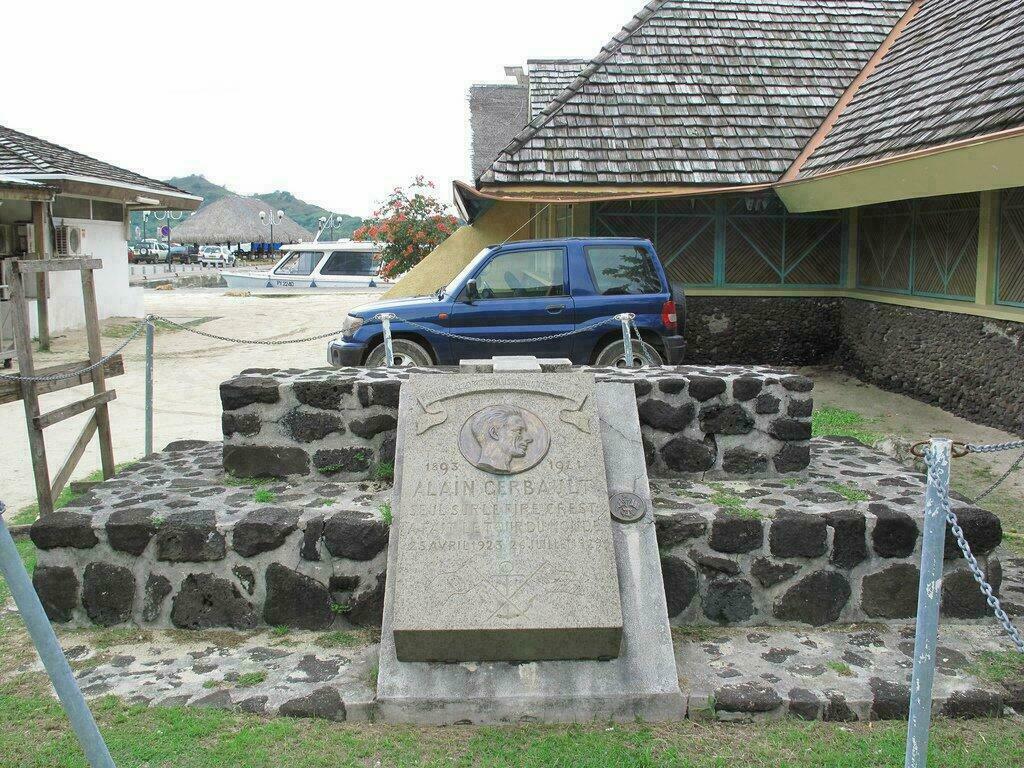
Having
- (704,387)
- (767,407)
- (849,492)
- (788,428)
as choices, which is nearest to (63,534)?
(704,387)

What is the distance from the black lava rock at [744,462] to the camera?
19.2 ft

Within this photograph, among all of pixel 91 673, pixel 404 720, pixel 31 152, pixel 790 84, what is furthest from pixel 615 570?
pixel 31 152

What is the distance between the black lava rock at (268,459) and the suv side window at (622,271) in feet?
18.1

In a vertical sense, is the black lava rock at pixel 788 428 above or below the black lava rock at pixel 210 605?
above

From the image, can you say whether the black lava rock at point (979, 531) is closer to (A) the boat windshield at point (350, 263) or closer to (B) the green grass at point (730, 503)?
(B) the green grass at point (730, 503)

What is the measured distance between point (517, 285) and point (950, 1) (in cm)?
787

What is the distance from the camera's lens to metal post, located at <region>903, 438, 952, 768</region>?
11.5ft

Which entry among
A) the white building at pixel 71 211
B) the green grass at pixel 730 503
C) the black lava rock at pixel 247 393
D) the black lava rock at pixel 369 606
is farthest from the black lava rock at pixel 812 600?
the white building at pixel 71 211

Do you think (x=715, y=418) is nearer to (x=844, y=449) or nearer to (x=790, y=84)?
(x=844, y=449)

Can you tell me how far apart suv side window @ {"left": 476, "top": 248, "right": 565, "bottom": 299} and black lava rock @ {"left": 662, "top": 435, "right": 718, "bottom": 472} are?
507cm

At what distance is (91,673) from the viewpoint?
4.58 metres

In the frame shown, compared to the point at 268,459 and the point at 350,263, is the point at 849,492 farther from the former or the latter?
the point at 350,263

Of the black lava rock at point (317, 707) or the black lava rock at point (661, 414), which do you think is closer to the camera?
the black lava rock at point (317, 707)

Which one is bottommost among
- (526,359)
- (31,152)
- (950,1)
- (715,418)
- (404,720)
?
(404,720)
